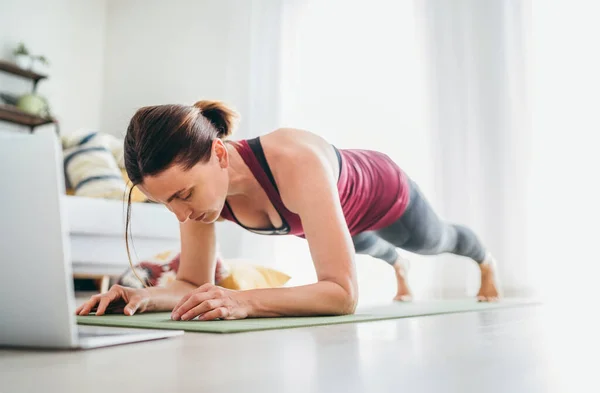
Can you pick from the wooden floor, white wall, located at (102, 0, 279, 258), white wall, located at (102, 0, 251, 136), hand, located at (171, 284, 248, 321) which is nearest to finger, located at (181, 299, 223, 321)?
hand, located at (171, 284, 248, 321)

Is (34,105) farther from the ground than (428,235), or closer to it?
farther from the ground

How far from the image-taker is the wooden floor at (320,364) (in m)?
0.54

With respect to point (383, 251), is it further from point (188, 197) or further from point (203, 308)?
point (203, 308)

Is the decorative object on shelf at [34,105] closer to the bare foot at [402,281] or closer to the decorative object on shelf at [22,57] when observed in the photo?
the decorative object on shelf at [22,57]

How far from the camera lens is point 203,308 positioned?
1.14 metres

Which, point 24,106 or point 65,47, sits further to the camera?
point 65,47

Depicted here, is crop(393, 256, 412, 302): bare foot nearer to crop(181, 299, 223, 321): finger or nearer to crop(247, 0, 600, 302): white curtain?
crop(247, 0, 600, 302): white curtain

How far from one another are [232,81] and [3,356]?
124 inches

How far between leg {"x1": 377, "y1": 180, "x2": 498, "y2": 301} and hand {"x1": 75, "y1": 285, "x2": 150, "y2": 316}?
882mm

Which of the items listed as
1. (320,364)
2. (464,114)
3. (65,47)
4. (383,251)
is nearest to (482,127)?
(464,114)

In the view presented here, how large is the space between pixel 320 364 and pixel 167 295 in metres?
0.93

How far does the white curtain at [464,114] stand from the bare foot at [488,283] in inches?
23.1

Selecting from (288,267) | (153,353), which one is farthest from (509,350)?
(288,267)

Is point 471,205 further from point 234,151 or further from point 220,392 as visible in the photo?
point 220,392
